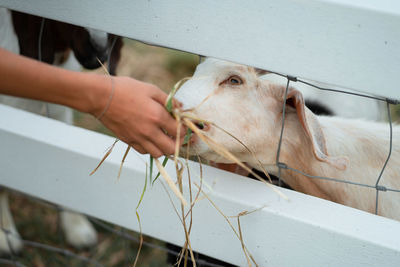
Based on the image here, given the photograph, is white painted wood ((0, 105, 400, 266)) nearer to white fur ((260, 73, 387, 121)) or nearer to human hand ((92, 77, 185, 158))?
human hand ((92, 77, 185, 158))

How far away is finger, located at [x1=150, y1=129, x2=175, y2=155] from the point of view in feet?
3.25

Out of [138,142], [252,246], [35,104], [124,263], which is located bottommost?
[124,263]

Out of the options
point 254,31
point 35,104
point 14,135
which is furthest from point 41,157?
point 35,104

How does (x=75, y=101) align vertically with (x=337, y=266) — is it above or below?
above

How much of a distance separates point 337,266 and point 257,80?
61 cm

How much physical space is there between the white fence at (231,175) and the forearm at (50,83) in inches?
10.6

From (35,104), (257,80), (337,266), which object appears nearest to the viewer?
(337,266)

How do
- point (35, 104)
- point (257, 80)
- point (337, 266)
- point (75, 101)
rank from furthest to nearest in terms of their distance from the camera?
point (35, 104)
point (257, 80)
point (337, 266)
point (75, 101)

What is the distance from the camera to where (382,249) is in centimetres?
101

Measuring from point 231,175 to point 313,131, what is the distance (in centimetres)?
31

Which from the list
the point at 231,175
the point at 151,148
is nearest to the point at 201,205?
the point at 231,175

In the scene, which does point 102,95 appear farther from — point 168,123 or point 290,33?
point 290,33

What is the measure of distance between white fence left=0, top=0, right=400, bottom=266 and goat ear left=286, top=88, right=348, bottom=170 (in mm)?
167

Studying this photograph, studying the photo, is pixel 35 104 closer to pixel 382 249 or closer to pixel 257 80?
pixel 257 80
